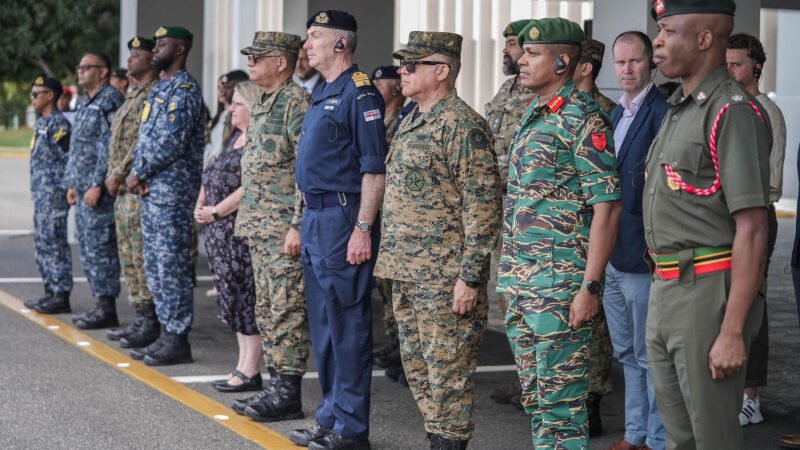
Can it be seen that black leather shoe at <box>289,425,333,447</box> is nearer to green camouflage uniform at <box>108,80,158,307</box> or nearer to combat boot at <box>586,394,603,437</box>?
combat boot at <box>586,394,603,437</box>

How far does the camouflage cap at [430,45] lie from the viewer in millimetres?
5078

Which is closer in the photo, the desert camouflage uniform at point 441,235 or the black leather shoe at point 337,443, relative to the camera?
the desert camouflage uniform at point 441,235

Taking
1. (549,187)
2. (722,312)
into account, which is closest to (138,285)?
(549,187)

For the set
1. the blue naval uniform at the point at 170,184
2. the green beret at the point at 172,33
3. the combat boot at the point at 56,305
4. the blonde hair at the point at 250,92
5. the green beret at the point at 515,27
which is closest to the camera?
Result: the green beret at the point at 515,27

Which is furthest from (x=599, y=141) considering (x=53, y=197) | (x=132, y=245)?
(x=53, y=197)

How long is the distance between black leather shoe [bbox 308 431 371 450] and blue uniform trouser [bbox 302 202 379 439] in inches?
1.0

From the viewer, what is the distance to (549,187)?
169 inches

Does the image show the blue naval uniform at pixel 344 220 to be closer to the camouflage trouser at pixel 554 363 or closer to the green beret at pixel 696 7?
the camouflage trouser at pixel 554 363

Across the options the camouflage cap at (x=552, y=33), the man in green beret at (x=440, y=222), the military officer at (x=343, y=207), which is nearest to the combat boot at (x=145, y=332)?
the military officer at (x=343, y=207)

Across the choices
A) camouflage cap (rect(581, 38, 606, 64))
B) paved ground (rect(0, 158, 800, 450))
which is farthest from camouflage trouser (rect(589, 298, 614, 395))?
camouflage cap (rect(581, 38, 606, 64))

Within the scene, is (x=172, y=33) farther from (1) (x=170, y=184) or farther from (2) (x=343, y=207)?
(2) (x=343, y=207)

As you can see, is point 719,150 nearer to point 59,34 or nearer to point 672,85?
point 672,85

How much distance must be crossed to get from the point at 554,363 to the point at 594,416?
1.75 m

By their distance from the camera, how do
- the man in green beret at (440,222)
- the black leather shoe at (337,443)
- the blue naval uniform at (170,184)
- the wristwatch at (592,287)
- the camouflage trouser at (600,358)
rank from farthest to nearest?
the blue naval uniform at (170,184) < the camouflage trouser at (600,358) < the black leather shoe at (337,443) < the man in green beret at (440,222) < the wristwatch at (592,287)
